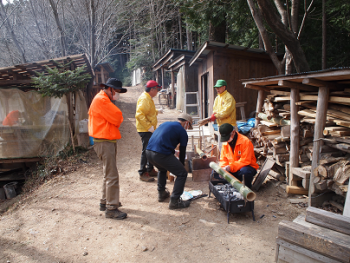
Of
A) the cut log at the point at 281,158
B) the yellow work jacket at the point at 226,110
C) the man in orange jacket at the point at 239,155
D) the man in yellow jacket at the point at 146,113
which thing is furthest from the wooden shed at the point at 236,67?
the man in orange jacket at the point at 239,155

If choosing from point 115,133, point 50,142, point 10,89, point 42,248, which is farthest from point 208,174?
point 10,89

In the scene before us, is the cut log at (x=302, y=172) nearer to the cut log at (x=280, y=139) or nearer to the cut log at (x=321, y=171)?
the cut log at (x=321, y=171)

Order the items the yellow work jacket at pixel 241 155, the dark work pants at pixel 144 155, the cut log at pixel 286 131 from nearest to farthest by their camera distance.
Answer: the yellow work jacket at pixel 241 155 < the cut log at pixel 286 131 < the dark work pants at pixel 144 155

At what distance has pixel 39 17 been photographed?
14.6 meters

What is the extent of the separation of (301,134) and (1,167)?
10080mm

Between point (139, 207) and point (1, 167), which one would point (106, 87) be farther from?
point (1, 167)

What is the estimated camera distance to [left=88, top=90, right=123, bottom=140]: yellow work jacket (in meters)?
3.58

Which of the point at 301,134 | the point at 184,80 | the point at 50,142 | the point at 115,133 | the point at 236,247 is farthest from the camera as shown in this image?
the point at 184,80

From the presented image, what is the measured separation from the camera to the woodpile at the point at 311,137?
3698 mm

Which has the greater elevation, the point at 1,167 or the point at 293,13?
the point at 293,13

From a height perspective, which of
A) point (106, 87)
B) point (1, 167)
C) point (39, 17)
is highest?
point (39, 17)

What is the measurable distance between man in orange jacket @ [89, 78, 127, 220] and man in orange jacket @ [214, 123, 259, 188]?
1950 mm

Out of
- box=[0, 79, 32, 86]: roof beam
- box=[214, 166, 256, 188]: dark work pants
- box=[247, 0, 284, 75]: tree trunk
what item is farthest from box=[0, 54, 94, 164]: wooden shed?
box=[247, 0, 284, 75]: tree trunk

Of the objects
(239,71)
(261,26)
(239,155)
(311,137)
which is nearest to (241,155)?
(239,155)
